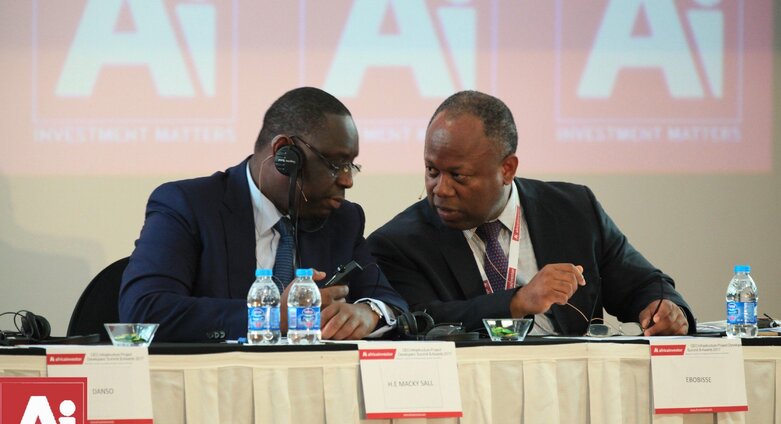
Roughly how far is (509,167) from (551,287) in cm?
71

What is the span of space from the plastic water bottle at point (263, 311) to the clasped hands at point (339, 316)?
7 cm

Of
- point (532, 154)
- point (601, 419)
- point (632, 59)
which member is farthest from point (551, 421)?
point (632, 59)

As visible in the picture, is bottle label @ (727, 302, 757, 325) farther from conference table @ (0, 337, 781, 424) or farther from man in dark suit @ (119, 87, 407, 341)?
man in dark suit @ (119, 87, 407, 341)

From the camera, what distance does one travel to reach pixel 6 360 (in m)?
2.25

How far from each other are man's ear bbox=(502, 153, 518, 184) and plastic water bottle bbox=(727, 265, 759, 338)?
0.88 m

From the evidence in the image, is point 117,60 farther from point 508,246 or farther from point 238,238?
point 508,246

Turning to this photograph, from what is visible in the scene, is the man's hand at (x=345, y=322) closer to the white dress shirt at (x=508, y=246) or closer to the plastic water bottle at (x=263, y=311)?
the plastic water bottle at (x=263, y=311)

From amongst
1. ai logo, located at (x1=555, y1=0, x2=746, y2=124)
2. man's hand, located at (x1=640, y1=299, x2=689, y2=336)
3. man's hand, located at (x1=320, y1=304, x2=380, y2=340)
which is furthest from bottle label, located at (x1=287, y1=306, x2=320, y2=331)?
ai logo, located at (x1=555, y1=0, x2=746, y2=124)

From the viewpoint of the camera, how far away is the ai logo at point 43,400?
7.23 ft

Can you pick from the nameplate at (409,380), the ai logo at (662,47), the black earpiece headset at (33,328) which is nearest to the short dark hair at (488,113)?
the nameplate at (409,380)

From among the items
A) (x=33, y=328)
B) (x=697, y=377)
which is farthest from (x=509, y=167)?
(x=33, y=328)

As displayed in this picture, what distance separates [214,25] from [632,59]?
2035 millimetres

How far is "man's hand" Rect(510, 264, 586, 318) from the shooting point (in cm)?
302

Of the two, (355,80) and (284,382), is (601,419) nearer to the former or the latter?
(284,382)
